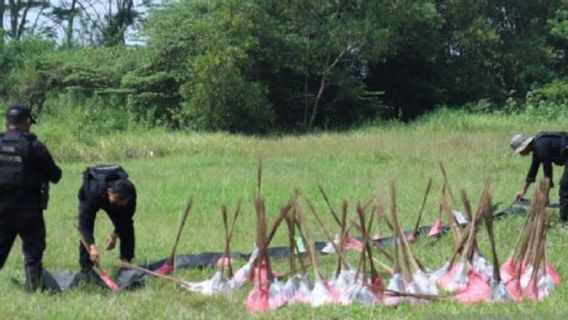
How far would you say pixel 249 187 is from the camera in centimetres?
1255

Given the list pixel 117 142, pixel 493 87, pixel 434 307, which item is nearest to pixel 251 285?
pixel 434 307

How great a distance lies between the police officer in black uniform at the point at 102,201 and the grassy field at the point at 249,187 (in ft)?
1.46

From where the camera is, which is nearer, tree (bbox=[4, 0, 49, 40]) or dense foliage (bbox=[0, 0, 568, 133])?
dense foliage (bbox=[0, 0, 568, 133])

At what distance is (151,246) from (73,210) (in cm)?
307

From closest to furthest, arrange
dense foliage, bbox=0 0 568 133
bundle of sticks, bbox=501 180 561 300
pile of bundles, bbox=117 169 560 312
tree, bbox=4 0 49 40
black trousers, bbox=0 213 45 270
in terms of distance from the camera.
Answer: pile of bundles, bbox=117 169 560 312 → bundle of sticks, bbox=501 180 561 300 → black trousers, bbox=0 213 45 270 → dense foliage, bbox=0 0 568 133 → tree, bbox=4 0 49 40

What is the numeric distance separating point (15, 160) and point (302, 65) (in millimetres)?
22777

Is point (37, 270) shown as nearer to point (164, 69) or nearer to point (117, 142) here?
point (117, 142)

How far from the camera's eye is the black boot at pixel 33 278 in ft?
20.5

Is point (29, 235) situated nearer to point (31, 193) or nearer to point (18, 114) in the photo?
point (31, 193)

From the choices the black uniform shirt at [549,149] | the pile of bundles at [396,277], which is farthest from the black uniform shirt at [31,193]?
the black uniform shirt at [549,149]

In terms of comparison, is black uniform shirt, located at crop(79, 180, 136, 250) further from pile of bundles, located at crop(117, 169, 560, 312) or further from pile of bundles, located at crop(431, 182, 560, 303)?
pile of bundles, located at crop(431, 182, 560, 303)

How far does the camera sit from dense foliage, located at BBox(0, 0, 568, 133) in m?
25.3

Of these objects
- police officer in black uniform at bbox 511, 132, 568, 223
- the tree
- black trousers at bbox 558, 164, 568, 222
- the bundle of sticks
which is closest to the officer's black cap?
the bundle of sticks

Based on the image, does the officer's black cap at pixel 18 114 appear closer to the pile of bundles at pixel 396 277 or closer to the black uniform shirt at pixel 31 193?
the black uniform shirt at pixel 31 193
